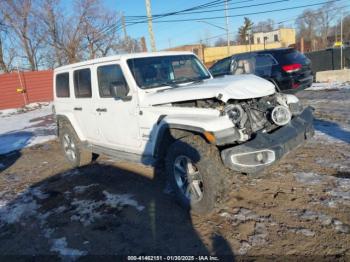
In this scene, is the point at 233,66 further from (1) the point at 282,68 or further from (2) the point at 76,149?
(2) the point at 76,149

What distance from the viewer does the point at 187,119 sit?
3.81 m

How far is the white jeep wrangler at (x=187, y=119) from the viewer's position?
Answer: 3.61 meters

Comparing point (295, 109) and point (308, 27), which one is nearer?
point (295, 109)

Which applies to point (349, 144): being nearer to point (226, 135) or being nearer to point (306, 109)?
point (306, 109)

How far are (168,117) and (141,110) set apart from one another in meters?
0.56

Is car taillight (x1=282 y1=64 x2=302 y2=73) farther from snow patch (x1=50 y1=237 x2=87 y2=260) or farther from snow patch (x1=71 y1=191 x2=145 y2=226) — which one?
snow patch (x1=50 y1=237 x2=87 y2=260)

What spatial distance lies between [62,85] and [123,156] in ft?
8.09

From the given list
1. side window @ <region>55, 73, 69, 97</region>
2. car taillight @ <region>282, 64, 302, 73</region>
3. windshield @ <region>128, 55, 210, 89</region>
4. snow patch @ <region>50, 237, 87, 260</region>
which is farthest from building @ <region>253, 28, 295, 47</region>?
snow patch @ <region>50, 237, 87, 260</region>

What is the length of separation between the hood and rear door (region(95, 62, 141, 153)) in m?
0.44

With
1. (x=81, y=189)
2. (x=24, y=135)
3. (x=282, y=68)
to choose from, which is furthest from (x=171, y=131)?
(x=24, y=135)

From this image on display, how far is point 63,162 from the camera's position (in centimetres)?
714

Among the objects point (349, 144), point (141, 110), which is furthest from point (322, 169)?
point (141, 110)

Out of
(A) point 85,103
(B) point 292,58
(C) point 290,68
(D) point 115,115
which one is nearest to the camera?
(D) point 115,115

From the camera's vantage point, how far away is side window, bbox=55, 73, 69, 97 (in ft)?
20.7
